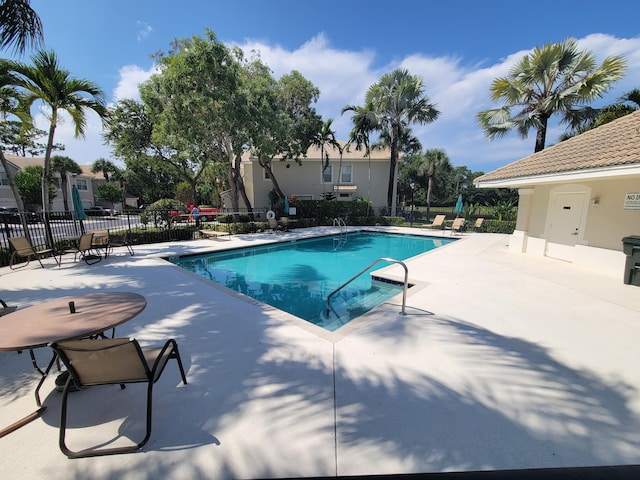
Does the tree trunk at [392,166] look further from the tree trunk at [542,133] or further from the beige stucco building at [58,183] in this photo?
the beige stucco building at [58,183]

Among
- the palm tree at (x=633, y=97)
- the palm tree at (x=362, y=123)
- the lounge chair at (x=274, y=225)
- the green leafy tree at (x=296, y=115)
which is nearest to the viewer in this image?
the palm tree at (x=633, y=97)

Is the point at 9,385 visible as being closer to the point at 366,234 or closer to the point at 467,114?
the point at 366,234

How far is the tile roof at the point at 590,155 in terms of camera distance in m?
6.29

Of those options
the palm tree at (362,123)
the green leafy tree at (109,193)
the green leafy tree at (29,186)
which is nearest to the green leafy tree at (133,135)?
the green leafy tree at (29,186)

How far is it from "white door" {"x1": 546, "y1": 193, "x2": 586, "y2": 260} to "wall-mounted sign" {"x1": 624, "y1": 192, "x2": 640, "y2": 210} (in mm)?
1073

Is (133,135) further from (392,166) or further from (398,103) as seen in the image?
(392,166)

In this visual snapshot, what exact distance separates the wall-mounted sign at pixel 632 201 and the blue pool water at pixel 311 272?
6.48m

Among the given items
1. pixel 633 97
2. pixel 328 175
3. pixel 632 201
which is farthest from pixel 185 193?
pixel 633 97

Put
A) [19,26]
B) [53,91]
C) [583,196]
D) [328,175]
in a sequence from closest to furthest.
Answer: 1. [19,26]
2. [583,196]
3. [53,91]
4. [328,175]

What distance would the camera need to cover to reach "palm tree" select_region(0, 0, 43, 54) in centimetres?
589

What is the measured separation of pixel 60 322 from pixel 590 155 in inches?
455

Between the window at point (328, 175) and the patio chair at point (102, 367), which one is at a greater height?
the window at point (328, 175)

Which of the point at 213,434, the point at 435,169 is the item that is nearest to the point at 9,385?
the point at 213,434

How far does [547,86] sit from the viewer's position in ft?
40.6
